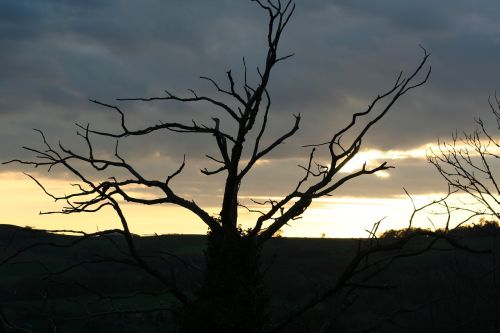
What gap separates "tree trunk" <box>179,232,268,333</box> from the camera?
8.29m

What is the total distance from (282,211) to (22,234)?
3.50 m

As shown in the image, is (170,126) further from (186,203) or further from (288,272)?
(288,272)

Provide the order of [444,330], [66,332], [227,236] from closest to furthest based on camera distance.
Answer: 1. [227,236]
2. [444,330]
3. [66,332]

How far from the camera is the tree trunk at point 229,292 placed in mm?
8289

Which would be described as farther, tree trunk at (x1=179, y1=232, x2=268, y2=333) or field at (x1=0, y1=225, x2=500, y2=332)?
field at (x1=0, y1=225, x2=500, y2=332)

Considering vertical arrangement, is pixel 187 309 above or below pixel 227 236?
below

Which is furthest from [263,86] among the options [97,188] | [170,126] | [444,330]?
[444,330]

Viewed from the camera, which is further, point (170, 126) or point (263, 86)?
point (170, 126)

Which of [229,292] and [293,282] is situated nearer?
[229,292]

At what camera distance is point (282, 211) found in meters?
9.10

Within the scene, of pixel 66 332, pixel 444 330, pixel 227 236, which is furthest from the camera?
pixel 66 332

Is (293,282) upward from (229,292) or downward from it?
upward

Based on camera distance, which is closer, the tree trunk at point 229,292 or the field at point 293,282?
the tree trunk at point 229,292

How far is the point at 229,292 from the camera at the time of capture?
848cm
